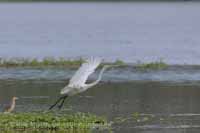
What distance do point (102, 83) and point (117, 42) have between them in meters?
25.5

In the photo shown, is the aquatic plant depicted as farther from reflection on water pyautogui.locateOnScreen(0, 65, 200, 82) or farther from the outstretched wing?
reflection on water pyautogui.locateOnScreen(0, 65, 200, 82)

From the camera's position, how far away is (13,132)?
16531 millimetres

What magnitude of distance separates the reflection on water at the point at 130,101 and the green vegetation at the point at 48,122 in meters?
0.48

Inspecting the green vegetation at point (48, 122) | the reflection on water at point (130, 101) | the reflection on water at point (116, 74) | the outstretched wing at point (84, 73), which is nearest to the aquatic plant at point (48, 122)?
the green vegetation at point (48, 122)

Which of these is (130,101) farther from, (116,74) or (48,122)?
(116,74)

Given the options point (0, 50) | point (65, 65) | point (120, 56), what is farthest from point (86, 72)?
point (0, 50)

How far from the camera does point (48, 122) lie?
56.1 feet

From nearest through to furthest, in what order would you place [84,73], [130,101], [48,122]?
[48,122] → [84,73] → [130,101]

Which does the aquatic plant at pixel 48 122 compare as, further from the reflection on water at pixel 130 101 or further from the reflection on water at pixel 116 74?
the reflection on water at pixel 116 74

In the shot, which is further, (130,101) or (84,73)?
(130,101)

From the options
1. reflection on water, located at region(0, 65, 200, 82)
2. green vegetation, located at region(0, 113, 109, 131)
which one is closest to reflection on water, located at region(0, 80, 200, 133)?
green vegetation, located at region(0, 113, 109, 131)

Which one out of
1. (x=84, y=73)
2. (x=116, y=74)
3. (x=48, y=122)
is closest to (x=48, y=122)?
(x=48, y=122)

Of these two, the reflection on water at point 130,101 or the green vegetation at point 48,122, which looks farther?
the reflection on water at point 130,101

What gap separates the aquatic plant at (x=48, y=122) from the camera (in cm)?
1694
